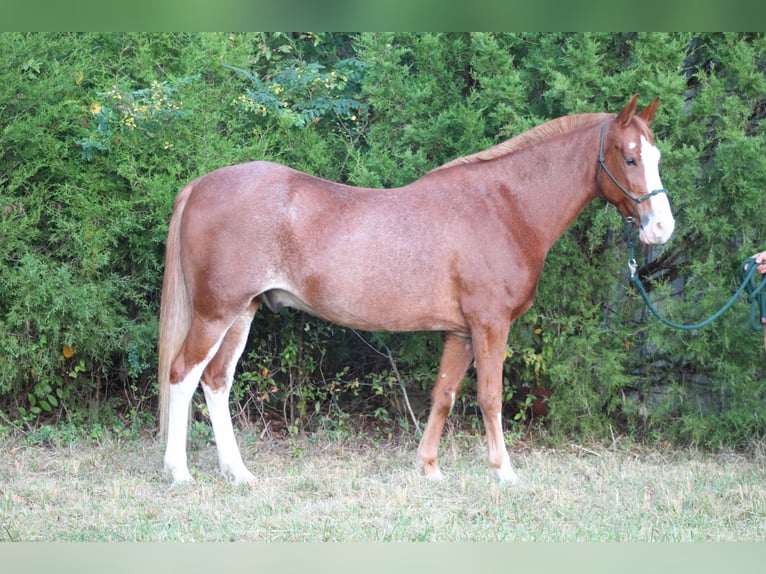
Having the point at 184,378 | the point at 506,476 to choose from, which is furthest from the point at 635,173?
the point at 184,378

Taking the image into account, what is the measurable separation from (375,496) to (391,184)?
2400 millimetres

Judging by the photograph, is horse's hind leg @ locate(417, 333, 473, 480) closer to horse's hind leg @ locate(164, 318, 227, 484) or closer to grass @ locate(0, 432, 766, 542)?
grass @ locate(0, 432, 766, 542)

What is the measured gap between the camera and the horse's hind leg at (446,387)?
525cm

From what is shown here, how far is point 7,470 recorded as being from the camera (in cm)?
539

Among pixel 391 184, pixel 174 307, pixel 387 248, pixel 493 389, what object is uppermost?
pixel 391 184

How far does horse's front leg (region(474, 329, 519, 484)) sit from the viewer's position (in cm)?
500

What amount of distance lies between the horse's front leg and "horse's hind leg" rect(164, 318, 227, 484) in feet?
5.21

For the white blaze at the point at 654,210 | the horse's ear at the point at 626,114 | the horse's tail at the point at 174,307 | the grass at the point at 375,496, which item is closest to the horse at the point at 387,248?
the horse's tail at the point at 174,307

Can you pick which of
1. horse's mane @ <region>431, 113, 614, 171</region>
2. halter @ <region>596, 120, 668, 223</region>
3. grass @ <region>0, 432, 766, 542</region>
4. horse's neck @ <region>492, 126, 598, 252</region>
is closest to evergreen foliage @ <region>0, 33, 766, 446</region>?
grass @ <region>0, 432, 766, 542</region>

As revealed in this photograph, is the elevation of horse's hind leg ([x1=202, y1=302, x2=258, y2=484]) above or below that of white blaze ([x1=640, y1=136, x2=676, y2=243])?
below

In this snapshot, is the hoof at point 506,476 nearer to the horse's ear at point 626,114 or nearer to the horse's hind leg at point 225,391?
the horse's hind leg at point 225,391

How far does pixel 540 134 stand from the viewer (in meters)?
5.14

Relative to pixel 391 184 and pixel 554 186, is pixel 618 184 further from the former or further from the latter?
pixel 391 184

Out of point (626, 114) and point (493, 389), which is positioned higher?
point (626, 114)
